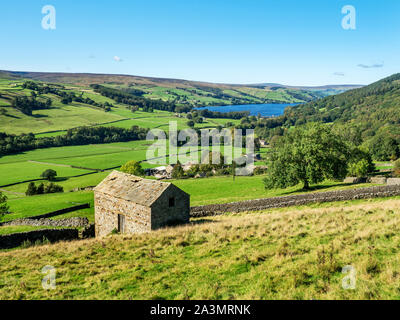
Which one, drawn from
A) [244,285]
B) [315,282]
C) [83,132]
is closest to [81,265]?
[244,285]

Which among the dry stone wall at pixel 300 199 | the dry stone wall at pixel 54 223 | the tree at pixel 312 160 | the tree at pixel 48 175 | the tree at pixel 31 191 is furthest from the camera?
the tree at pixel 48 175

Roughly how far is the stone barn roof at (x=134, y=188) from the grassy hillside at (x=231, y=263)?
499 centimetres

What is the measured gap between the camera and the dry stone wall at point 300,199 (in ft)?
89.8

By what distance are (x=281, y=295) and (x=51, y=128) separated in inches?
6217

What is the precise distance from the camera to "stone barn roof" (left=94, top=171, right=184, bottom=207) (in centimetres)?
2316

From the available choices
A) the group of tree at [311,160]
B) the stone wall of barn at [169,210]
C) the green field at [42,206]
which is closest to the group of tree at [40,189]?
the green field at [42,206]

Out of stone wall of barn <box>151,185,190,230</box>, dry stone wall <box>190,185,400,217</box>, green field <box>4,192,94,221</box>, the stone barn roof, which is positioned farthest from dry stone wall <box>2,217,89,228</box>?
stone wall of barn <box>151,185,190,230</box>

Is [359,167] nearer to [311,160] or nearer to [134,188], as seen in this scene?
[311,160]

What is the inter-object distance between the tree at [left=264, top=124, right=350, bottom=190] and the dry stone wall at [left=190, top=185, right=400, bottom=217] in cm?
843

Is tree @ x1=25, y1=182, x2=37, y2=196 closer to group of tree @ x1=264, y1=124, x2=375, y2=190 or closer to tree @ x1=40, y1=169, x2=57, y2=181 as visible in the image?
tree @ x1=40, y1=169, x2=57, y2=181

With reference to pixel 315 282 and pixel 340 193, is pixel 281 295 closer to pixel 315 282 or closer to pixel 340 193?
pixel 315 282

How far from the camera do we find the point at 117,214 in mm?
25375

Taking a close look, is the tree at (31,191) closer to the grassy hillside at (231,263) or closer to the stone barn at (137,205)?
the stone barn at (137,205)

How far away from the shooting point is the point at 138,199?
23.4 meters
